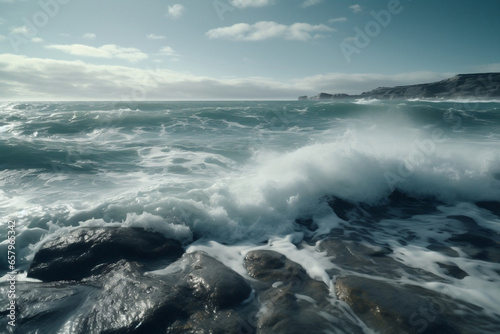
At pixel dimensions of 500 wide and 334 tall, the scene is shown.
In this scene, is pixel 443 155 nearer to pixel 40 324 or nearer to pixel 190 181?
pixel 190 181

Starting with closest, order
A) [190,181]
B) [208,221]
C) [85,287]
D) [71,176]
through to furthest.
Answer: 1. [85,287]
2. [208,221]
3. [190,181]
4. [71,176]

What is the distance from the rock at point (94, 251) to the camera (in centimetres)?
420

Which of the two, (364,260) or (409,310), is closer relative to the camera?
(409,310)

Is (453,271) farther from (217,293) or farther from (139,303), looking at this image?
(139,303)

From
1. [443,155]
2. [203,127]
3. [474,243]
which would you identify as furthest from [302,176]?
[203,127]

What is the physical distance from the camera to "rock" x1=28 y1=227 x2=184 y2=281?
420cm

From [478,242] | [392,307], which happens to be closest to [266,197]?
[392,307]

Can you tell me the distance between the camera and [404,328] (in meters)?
2.88

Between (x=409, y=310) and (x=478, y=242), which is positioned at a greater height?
(x=409, y=310)

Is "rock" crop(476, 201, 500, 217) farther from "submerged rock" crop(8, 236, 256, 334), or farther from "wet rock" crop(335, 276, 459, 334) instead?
"submerged rock" crop(8, 236, 256, 334)

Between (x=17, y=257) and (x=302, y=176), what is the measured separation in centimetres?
676

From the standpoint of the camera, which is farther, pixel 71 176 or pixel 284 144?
pixel 284 144

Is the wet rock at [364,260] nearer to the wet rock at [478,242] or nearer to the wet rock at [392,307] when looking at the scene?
the wet rock at [392,307]

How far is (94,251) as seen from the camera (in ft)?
14.5
